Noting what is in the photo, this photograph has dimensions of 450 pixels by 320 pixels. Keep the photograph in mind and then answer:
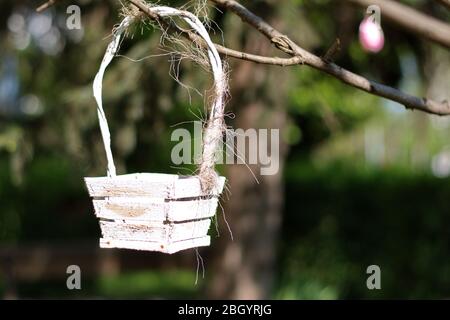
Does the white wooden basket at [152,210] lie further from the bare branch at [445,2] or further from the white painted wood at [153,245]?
the bare branch at [445,2]

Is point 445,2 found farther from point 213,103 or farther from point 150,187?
point 150,187

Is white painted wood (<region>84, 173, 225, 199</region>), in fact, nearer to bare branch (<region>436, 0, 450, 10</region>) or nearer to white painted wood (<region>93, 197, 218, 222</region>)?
white painted wood (<region>93, 197, 218, 222</region>)

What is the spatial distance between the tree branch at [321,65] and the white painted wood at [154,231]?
0.59 meters

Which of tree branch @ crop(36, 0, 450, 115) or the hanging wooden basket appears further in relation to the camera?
tree branch @ crop(36, 0, 450, 115)

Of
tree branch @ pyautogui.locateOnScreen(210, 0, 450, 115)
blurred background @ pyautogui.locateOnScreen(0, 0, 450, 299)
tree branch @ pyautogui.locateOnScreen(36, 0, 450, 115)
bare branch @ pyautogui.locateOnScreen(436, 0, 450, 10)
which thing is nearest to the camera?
tree branch @ pyautogui.locateOnScreen(36, 0, 450, 115)

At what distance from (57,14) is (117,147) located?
2.33 m

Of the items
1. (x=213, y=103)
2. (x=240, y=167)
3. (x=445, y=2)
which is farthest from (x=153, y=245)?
(x=240, y=167)

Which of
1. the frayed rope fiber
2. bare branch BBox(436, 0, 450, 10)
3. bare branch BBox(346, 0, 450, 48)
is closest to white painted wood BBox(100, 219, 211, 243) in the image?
the frayed rope fiber

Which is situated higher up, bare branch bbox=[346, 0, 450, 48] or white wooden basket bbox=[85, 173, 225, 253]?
bare branch bbox=[346, 0, 450, 48]

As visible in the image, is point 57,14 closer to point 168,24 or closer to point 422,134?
point 422,134

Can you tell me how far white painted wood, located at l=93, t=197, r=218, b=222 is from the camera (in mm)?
2172

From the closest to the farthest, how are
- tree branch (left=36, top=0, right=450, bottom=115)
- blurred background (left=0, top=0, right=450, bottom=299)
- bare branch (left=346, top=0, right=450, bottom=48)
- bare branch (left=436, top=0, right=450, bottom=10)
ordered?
tree branch (left=36, top=0, right=450, bottom=115), bare branch (left=436, top=0, right=450, bottom=10), bare branch (left=346, top=0, right=450, bottom=48), blurred background (left=0, top=0, right=450, bottom=299)

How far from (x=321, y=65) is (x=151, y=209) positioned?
723 millimetres

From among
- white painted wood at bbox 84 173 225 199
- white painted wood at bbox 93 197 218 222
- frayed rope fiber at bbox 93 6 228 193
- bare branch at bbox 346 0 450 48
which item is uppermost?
bare branch at bbox 346 0 450 48
